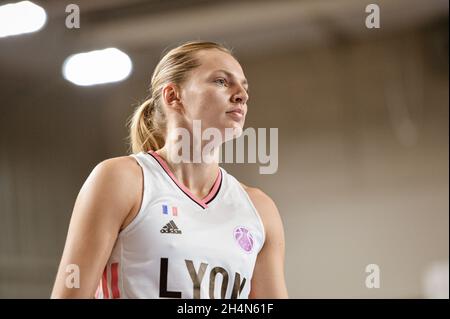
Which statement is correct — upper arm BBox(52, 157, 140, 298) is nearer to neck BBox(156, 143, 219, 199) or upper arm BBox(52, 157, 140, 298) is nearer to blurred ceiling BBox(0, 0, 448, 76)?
neck BBox(156, 143, 219, 199)

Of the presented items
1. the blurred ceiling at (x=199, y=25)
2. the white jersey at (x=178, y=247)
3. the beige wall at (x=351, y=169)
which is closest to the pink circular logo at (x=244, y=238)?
the white jersey at (x=178, y=247)

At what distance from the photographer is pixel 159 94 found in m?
0.93

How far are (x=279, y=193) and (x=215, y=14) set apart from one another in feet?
3.15

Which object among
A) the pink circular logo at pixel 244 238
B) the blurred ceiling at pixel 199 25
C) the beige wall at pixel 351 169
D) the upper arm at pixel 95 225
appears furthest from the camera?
the beige wall at pixel 351 169

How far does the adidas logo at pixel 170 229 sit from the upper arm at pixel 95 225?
0.16 ft

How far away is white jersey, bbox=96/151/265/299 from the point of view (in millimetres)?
786

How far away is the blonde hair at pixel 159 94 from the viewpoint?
0.90 metres

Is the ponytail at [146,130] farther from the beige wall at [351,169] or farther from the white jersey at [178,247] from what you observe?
the beige wall at [351,169]

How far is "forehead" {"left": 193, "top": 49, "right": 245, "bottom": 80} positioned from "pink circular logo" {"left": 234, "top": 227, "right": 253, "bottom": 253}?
206 millimetres

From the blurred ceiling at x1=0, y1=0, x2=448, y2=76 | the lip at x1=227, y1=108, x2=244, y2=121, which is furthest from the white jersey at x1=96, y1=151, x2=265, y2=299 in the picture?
the blurred ceiling at x1=0, y1=0, x2=448, y2=76

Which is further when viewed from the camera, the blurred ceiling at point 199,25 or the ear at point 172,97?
the blurred ceiling at point 199,25

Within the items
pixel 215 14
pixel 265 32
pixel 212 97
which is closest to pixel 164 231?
pixel 212 97

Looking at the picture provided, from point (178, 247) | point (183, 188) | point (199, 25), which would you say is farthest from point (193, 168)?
point (199, 25)
